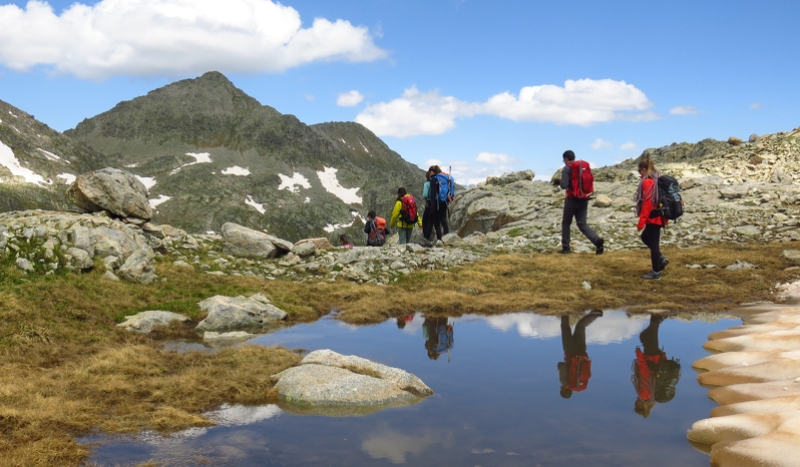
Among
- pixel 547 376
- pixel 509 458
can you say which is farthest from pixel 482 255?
pixel 509 458

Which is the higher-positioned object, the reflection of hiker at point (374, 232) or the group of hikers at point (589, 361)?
the reflection of hiker at point (374, 232)

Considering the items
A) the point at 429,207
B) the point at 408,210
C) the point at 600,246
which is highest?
the point at 429,207

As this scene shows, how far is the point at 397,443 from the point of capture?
6.23 meters

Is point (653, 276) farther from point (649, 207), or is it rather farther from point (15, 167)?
point (15, 167)

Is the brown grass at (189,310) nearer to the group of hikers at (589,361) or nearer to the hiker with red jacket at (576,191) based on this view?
the hiker with red jacket at (576,191)

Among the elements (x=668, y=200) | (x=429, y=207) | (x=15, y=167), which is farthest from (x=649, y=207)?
(x=15, y=167)

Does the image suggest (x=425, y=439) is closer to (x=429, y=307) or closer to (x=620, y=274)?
(x=429, y=307)

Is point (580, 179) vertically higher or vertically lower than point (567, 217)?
higher

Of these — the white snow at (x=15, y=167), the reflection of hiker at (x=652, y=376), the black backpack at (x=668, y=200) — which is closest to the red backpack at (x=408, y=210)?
the black backpack at (x=668, y=200)

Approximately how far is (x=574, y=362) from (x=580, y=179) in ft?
32.4

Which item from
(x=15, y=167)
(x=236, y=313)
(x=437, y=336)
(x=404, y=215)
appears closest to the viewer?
(x=437, y=336)

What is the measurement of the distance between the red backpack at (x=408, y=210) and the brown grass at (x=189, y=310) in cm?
448

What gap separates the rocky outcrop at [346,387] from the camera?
7.36 meters

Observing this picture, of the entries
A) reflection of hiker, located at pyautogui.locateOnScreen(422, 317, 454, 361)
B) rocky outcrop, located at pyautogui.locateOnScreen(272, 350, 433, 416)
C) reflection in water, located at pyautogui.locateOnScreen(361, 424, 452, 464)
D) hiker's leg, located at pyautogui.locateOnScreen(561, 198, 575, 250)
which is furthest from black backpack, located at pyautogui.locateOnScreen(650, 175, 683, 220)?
reflection in water, located at pyautogui.locateOnScreen(361, 424, 452, 464)
